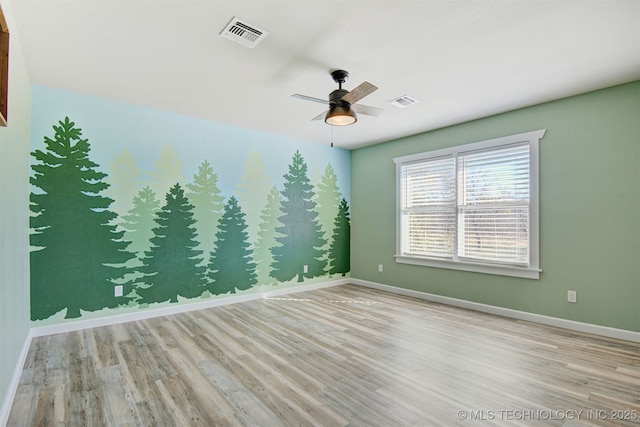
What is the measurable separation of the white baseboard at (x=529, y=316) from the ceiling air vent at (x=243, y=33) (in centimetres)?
419

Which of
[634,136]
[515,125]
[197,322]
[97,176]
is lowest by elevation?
[197,322]

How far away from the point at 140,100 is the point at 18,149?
153 centimetres

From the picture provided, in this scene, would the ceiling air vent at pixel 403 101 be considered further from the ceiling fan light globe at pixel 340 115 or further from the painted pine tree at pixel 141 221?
the painted pine tree at pixel 141 221

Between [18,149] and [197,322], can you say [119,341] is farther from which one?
[18,149]

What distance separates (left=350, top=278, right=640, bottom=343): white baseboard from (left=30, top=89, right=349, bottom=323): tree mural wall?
6.13 feet

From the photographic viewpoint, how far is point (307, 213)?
5.68 metres

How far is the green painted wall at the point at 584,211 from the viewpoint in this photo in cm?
321

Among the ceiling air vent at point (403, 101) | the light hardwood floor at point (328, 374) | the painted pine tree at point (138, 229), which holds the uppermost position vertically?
the ceiling air vent at point (403, 101)

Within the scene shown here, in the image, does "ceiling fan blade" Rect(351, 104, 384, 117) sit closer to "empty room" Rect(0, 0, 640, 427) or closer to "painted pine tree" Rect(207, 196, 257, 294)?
"empty room" Rect(0, 0, 640, 427)

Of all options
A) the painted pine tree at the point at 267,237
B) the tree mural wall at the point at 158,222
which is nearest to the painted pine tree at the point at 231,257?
the tree mural wall at the point at 158,222

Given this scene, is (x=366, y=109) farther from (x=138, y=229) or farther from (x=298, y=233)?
(x=138, y=229)

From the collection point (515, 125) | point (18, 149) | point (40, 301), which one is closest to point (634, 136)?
point (515, 125)

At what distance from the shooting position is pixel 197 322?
3816 millimetres

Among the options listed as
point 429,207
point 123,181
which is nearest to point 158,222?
point 123,181
